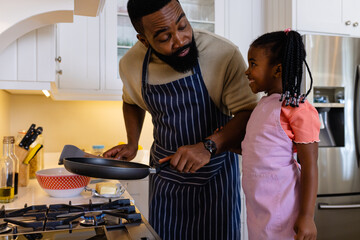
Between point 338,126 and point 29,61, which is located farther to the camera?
point 338,126

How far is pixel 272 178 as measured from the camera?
96 cm

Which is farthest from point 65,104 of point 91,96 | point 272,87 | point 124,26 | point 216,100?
point 272,87

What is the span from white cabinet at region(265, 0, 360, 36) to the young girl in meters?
1.19

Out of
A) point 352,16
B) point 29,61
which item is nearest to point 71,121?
point 29,61

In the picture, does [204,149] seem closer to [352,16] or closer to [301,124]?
[301,124]

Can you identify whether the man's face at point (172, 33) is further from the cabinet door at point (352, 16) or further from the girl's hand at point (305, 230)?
the cabinet door at point (352, 16)

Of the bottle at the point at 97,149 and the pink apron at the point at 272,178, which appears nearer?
the pink apron at the point at 272,178

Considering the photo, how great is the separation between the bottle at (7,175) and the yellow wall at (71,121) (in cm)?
106

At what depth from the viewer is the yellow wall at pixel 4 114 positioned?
1.71 metres

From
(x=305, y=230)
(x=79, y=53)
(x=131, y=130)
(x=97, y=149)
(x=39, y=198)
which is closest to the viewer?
(x=305, y=230)

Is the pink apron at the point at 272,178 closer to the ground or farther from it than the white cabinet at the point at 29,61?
closer to the ground

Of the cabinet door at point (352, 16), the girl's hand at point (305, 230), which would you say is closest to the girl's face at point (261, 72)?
the girl's hand at point (305, 230)

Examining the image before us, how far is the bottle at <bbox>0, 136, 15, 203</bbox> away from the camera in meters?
1.07

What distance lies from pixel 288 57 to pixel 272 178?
34 cm
